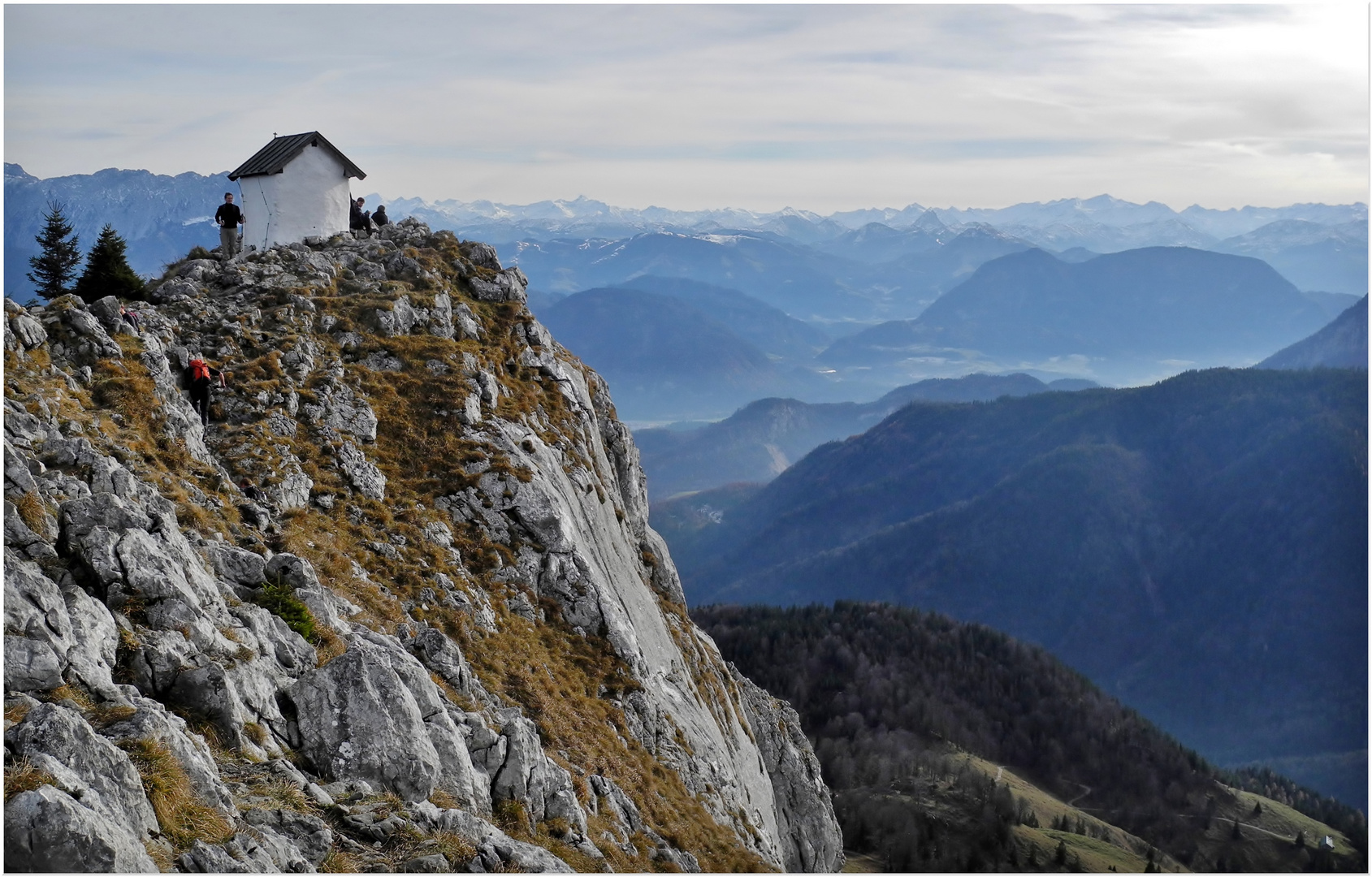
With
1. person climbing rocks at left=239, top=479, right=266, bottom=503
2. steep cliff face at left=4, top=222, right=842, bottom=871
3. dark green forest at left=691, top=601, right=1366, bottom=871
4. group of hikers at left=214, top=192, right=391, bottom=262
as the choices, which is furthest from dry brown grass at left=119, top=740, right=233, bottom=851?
dark green forest at left=691, top=601, right=1366, bottom=871

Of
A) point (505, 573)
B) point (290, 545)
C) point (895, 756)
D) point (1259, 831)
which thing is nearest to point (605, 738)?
point (505, 573)

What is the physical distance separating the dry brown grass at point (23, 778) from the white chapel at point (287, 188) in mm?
39809

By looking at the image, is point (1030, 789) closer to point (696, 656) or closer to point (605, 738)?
point (696, 656)

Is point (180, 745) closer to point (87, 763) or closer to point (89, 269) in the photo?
point (87, 763)

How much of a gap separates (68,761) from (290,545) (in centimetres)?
1352

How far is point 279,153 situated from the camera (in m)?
50.0

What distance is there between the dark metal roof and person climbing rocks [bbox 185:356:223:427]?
1918 cm

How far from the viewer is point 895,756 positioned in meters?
177

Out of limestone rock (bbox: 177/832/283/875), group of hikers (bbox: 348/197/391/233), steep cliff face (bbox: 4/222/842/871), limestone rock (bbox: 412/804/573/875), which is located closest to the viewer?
limestone rock (bbox: 177/832/283/875)

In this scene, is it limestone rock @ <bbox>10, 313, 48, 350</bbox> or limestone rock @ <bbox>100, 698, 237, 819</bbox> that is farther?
limestone rock @ <bbox>10, 313, 48, 350</bbox>

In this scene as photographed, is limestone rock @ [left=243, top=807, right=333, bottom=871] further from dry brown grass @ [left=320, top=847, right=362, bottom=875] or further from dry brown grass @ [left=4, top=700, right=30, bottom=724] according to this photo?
dry brown grass @ [left=4, top=700, right=30, bottom=724]

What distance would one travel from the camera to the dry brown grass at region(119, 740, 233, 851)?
15852 mm

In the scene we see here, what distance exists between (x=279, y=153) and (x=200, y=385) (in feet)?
70.5

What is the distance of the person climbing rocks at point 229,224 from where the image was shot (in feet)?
157
